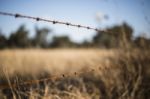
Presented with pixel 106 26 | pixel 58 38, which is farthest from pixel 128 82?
pixel 58 38

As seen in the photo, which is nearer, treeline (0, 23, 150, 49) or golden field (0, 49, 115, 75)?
treeline (0, 23, 150, 49)

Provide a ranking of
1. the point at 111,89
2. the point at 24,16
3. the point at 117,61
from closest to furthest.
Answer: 1. the point at 24,16
2. the point at 111,89
3. the point at 117,61

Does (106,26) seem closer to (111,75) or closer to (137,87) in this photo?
(111,75)

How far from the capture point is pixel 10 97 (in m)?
2.54

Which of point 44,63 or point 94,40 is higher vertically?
point 94,40

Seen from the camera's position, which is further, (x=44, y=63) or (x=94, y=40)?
(x=94, y=40)

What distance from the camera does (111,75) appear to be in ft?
10.7

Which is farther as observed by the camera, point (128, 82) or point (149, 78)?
point (149, 78)

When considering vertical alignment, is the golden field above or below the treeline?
below

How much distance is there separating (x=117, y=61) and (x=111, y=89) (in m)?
→ 1.18

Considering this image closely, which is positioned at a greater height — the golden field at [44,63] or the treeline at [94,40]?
the treeline at [94,40]

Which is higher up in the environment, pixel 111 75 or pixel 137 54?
pixel 137 54

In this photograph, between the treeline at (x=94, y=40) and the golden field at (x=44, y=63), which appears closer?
the treeline at (x=94, y=40)

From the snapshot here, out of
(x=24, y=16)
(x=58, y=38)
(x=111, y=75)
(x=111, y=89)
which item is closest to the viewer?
(x=24, y=16)
